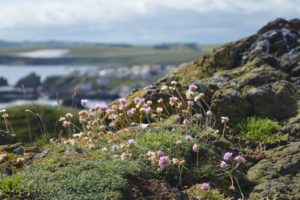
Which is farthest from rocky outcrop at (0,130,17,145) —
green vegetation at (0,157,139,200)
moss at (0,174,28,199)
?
moss at (0,174,28,199)

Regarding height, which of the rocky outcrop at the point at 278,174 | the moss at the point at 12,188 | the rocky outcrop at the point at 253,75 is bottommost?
the rocky outcrop at the point at 278,174

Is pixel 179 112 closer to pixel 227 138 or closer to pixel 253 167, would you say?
pixel 227 138

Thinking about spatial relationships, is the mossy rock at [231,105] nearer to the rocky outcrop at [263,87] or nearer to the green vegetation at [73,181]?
the rocky outcrop at [263,87]

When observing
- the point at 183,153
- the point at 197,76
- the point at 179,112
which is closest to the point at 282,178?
the point at 183,153

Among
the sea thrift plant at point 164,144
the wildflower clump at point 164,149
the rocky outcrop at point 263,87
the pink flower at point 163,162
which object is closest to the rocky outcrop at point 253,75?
the rocky outcrop at point 263,87

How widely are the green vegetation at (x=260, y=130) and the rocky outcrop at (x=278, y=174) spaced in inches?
19.4

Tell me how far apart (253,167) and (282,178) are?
2.32 ft

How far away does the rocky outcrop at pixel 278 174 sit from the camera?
9.24 metres

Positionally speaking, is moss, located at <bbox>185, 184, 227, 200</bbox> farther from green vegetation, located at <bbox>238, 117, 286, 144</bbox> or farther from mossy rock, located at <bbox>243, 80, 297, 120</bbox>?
mossy rock, located at <bbox>243, 80, 297, 120</bbox>

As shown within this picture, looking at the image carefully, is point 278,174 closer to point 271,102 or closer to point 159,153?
point 159,153

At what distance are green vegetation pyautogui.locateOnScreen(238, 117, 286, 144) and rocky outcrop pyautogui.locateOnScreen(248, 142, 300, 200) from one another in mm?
493

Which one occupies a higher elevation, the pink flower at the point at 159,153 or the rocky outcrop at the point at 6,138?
the pink flower at the point at 159,153

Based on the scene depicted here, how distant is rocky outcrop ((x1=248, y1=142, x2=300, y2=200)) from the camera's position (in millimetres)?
9244

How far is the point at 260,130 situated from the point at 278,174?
1899 millimetres
